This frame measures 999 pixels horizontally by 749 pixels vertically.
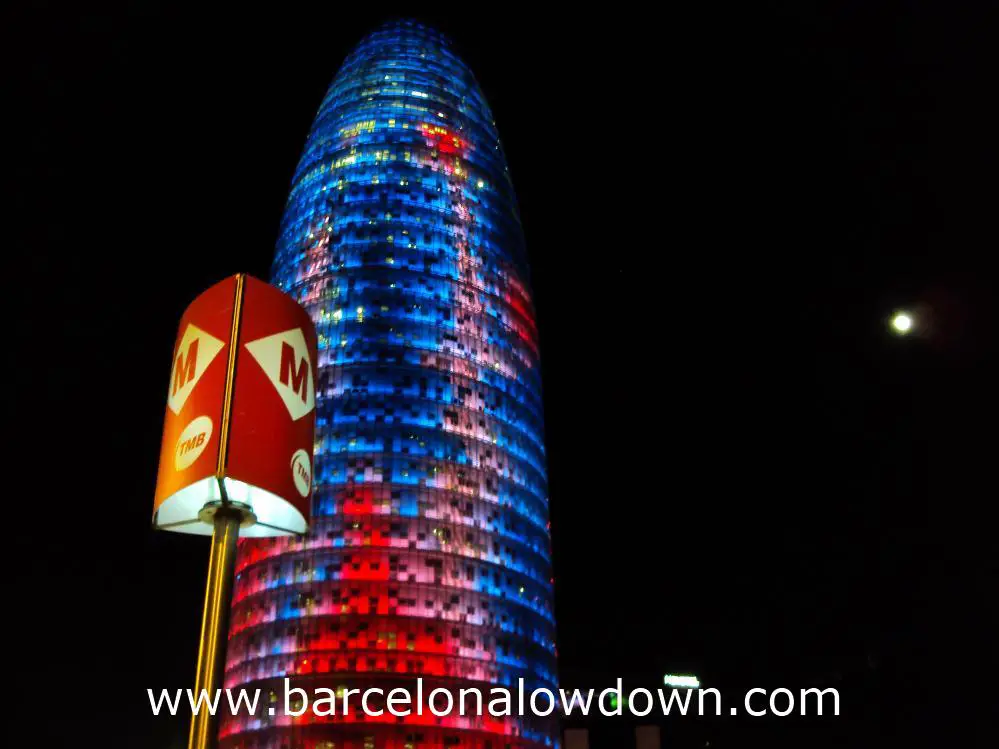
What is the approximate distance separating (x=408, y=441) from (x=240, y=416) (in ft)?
307

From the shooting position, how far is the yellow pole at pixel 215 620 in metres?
13.5

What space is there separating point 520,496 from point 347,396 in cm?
2169

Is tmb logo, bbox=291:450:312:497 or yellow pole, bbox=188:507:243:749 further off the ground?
tmb logo, bbox=291:450:312:497

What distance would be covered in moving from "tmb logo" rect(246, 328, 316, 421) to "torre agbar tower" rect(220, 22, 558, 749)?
3330 inches

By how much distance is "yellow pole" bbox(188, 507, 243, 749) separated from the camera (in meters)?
13.5

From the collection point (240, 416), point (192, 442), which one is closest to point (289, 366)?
point (240, 416)

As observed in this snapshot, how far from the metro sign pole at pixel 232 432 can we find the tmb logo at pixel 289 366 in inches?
0.8

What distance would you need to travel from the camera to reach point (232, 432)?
49.3ft

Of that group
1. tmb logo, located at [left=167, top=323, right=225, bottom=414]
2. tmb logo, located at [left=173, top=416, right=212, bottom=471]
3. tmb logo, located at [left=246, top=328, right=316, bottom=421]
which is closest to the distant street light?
tmb logo, located at [left=246, top=328, right=316, bottom=421]

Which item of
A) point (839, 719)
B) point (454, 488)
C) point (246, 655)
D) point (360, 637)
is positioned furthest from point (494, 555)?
point (839, 719)

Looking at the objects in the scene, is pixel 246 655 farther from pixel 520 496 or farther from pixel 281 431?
pixel 281 431

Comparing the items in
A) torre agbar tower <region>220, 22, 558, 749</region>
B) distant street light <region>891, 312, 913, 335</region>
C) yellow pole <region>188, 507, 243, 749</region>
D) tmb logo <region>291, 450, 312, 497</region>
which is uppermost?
torre agbar tower <region>220, 22, 558, 749</region>

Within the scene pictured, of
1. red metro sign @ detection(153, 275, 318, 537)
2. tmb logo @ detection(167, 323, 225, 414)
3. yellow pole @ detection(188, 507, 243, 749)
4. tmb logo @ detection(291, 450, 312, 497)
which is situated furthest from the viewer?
tmb logo @ detection(167, 323, 225, 414)

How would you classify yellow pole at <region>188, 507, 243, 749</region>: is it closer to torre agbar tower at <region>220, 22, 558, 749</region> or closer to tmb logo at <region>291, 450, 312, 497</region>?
tmb logo at <region>291, 450, 312, 497</region>
